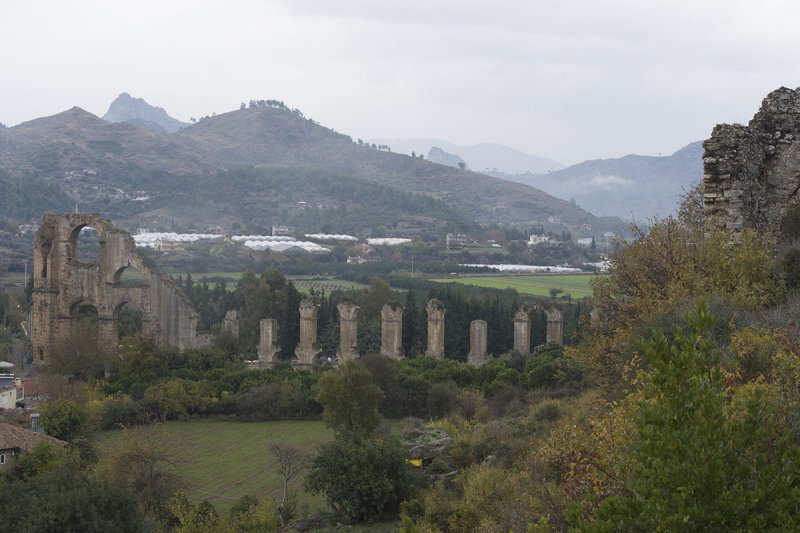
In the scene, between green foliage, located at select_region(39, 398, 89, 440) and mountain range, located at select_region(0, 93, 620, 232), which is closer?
green foliage, located at select_region(39, 398, 89, 440)

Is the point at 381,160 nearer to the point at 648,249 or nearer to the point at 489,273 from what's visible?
the point at 489,273

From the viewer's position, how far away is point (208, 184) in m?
134

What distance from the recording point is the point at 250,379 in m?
26.4

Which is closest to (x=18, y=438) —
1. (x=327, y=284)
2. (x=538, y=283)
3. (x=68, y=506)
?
(x=68, y=506)

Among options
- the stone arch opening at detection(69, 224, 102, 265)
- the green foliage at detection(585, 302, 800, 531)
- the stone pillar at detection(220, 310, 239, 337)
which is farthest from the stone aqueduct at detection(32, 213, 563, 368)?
the green foliage at detection(585, 302, 800, 531)

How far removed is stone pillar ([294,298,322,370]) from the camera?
105 ft

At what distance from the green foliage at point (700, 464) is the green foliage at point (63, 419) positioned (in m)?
18.6

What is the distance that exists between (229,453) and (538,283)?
140 ft

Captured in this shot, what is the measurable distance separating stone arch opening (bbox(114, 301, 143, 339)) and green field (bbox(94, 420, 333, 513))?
7.46m

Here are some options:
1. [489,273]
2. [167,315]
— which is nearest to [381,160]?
[489,273]

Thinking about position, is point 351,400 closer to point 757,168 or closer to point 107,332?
point 757,168

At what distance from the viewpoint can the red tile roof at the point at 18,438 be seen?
16625 mm

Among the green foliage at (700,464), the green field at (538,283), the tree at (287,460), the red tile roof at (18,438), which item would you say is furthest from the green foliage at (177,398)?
the green field at (538,283)

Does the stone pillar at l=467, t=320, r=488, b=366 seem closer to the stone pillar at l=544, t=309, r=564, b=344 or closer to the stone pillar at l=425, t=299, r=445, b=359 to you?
the stone pillar at l=425, t=299, r=445, b=359
